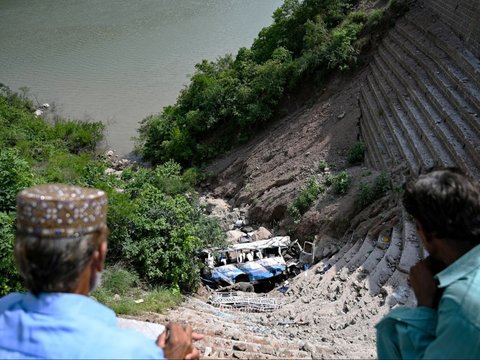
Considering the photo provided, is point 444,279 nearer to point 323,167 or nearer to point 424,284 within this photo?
point 424,284

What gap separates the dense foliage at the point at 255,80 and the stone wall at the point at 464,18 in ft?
6.86

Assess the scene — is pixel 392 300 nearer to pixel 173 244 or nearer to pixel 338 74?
pixel 173 244

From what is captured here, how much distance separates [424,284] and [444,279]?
0.70ft

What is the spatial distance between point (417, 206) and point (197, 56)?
17.6 m

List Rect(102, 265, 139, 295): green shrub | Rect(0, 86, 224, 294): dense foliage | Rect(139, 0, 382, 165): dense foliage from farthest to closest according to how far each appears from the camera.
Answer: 1. Rect(139, 0, 382, 165): dense foliage
2. Rect(0, 86, 224, 294): dense foliage
3. Rect(102, 265, 139, 295): green shrub

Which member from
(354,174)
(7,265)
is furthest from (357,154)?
(7,265)

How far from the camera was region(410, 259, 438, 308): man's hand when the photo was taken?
1.88m

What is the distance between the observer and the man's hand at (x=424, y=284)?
1.88m

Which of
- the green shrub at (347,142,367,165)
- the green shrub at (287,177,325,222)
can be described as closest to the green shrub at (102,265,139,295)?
the green shrub at (287,177,325,222)

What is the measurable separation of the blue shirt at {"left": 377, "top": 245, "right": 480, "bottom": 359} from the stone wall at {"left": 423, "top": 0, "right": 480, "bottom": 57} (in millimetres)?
7342

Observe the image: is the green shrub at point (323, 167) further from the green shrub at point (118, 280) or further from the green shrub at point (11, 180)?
the green shrub at point (11, 180)

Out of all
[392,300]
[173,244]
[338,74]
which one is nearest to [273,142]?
[338,74]

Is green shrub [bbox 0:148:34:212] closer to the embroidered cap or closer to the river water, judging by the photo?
the embroidered cap

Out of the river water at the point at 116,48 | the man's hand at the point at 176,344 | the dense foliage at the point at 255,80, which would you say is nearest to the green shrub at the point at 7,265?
the man's hand at the point at 176,344
